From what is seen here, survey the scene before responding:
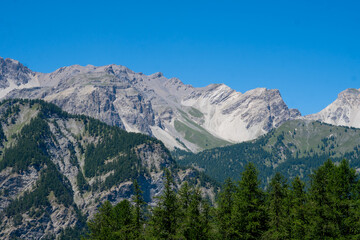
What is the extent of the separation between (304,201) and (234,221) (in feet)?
49.1

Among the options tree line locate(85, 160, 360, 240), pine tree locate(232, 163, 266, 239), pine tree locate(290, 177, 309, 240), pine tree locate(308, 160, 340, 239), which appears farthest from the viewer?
pine tree locate(290, 177, 309, 240)

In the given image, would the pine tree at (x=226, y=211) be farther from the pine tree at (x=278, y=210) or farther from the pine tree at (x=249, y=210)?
the pine tree at (x=278, y=210)

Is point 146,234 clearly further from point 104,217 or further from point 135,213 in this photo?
point 104,217

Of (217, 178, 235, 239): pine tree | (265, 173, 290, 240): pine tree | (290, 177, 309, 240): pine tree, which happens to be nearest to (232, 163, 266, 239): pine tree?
(217, 178, 235, 239): pine tree

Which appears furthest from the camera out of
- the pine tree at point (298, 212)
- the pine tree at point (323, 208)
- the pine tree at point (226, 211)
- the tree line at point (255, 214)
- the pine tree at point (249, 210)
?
the pine tree at point (298, 212)

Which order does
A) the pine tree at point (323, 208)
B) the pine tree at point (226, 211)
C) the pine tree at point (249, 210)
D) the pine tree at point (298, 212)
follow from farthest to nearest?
the pine tree at point (298, 212) → the pine tree at point (226, 211) → the pine tree at point (249, 210) → the pine tree at point (323, 208)

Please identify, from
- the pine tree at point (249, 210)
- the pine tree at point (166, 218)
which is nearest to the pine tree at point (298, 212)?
the pine tree at point (249, 210)

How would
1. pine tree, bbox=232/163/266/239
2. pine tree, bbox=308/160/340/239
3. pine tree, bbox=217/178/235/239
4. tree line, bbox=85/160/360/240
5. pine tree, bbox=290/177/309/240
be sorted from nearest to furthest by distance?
pine tree, bbox=308/160/340/239
tree line, bbox=85/160/360/240
pine tree, bbox=232/163/266/239
pine tree, bbox=217/178/235/239
pine tree, bbox=290/177/309/240

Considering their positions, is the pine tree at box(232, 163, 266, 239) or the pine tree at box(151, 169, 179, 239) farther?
the pine tree at box(151, 169, 179, 239)

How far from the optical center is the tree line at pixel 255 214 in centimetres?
5453

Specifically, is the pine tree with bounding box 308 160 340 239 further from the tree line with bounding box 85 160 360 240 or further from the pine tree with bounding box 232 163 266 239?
the pine tree with bounding box 232 163 266 239

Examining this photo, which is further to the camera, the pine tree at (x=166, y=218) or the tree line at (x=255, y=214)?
the pine tree at (x=166, y=218)

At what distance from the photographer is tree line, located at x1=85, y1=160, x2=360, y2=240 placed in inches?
2147

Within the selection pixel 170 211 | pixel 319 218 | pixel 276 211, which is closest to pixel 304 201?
pixel 276 211
